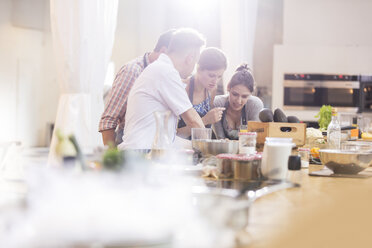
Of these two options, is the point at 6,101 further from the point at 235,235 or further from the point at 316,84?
the point at 235,235

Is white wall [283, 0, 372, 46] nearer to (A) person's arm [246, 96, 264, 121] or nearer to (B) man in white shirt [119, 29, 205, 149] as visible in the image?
(A) person's arm [246, 96, 264, 121]

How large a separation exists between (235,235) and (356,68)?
Answer: 5975 mm

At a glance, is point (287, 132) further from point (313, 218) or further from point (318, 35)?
point (318, 35)

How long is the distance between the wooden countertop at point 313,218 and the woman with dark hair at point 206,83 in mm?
1531

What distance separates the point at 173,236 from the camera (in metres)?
0.72

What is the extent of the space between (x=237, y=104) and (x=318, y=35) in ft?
11.5

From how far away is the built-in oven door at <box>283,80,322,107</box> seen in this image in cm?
638

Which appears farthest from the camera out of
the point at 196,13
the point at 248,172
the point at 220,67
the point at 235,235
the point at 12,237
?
the point at 196,13

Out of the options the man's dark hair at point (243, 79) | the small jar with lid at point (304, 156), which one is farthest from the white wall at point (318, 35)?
the small jar with lid at point (304, 156)

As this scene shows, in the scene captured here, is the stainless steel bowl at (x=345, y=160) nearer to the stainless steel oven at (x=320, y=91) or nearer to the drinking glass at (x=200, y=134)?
the drinking glass at (x=200, y=134)

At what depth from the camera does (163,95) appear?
255cm

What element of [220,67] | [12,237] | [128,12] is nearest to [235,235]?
[12,237]

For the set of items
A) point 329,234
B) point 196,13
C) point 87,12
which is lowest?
point 329,234

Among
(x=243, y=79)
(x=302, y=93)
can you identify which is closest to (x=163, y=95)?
(x=243, y=79)
